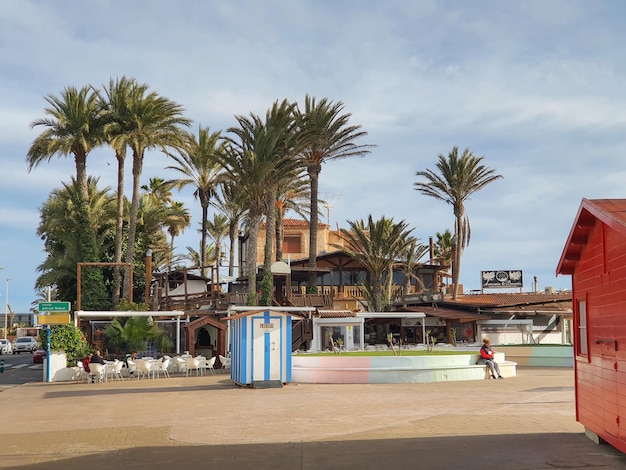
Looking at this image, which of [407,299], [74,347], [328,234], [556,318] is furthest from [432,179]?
[74,347]

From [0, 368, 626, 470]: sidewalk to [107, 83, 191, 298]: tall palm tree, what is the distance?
19.8m

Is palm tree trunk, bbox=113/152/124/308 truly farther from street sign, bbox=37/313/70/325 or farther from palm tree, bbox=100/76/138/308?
street sign, bbox=37/313/70/325

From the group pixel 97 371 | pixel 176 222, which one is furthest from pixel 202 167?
pixel 97 371

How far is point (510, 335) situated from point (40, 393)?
2657cm

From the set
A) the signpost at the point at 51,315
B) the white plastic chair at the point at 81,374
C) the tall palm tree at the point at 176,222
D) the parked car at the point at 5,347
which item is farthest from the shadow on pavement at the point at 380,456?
the parked car at the point at 5,347

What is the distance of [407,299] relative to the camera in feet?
153

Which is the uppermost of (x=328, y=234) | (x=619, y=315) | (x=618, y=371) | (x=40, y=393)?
(x=328, y=234)

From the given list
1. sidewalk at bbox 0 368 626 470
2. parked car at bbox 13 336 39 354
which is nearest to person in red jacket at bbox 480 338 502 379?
sidewalk at bbox 0 368 626 470

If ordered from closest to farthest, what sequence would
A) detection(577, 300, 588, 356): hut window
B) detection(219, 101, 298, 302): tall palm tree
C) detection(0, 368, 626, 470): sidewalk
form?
detection(0, 368, 626, 470): sidewalk, detection(577, 300, 588, 356): hut window, detection(219, 101, 298, 302): tall palm tree

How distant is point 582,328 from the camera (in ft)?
36.6

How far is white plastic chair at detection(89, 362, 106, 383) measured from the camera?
2432cm

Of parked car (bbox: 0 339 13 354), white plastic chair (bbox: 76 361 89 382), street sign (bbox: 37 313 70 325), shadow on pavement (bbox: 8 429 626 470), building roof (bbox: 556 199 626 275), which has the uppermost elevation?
building roof (bbox: 556 199 626 275)

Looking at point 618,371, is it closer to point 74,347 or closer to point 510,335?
point 74,347

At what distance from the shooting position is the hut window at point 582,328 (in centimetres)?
1095
